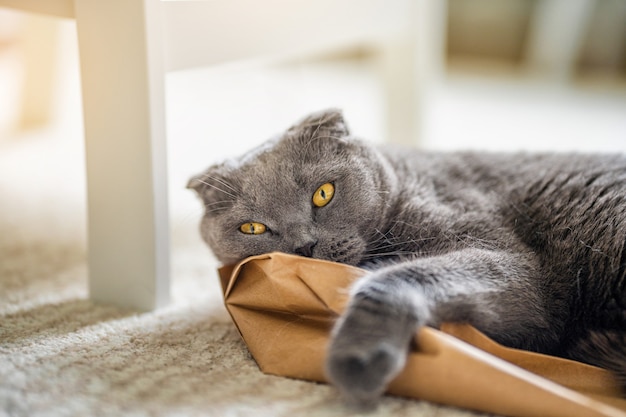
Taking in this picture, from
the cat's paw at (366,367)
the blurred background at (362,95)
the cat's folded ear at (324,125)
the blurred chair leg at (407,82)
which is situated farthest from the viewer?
the blurred background at (362,95)

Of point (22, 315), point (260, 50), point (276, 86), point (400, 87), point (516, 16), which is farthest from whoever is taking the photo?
point (516, 16)

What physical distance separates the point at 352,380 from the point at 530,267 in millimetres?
494

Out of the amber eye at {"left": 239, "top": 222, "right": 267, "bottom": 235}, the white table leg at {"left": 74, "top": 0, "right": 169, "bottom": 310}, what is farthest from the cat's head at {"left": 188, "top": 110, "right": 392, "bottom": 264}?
the white table leg at {"left": 74, "top": 0, "right": 169, "bottom": 310}

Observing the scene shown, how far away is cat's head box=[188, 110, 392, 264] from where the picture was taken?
1199 millimetres

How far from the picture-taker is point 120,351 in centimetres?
114

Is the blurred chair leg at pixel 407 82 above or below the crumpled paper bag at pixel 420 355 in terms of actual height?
above

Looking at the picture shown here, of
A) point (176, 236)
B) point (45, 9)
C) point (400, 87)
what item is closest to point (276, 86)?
point (400, 87)

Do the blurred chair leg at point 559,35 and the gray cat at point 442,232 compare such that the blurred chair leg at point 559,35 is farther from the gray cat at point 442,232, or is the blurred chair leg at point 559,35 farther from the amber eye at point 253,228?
the amber eye at point 253,228

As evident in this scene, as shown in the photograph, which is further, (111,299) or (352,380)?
(111,299)

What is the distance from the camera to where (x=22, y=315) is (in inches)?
51.0

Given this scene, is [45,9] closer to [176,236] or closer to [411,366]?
[176,236]

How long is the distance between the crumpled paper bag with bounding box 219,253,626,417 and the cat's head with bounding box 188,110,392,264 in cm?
9

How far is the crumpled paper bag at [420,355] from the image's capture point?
907 millimetres

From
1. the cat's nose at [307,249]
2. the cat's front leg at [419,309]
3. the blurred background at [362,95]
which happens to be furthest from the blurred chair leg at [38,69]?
the cat's front leg at [419,309]
